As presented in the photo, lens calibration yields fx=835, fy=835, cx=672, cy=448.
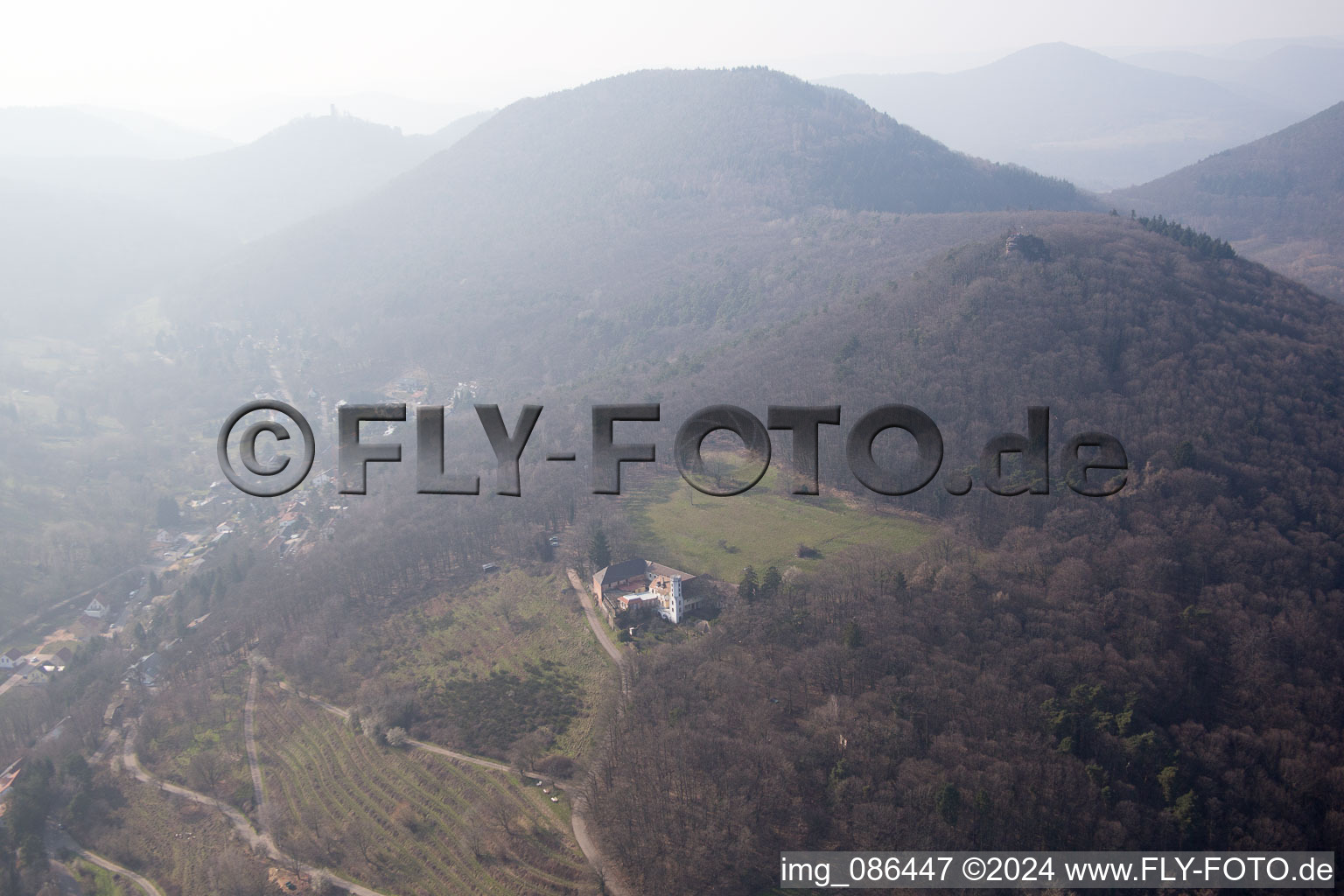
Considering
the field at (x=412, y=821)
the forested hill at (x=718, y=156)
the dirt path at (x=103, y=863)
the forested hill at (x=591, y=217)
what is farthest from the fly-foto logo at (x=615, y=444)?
the forested hill at (x=718, y=156)

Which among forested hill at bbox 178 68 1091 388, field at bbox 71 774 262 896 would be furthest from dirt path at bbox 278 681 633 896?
forested hill at bbox 178 68 1091 388

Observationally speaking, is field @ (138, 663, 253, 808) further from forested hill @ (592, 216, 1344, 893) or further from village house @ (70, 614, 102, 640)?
village house @ (70, 614, 102, 640)

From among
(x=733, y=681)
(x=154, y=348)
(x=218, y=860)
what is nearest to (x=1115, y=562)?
(x=733, y=681)

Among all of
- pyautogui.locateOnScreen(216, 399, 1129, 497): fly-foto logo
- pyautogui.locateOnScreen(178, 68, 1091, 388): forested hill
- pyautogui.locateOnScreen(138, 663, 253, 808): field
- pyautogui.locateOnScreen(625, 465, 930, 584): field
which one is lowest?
pyautogui.locateOnScreen(138, 663, 253, 808): field

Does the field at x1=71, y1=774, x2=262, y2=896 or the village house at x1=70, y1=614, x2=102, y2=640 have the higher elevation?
the village house at x1=70, y1=614, x2=102, y2=640

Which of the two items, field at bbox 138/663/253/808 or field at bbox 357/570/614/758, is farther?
field at bbox 138/663/253/808

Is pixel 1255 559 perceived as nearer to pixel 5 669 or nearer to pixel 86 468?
pixel 5 669

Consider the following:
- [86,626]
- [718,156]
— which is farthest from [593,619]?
[718,156]
